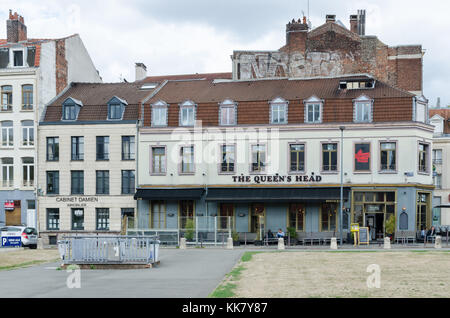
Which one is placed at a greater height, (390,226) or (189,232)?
(390,226)

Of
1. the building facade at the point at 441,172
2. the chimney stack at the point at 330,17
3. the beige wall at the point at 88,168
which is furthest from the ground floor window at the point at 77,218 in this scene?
the building facade at the point at 441,172

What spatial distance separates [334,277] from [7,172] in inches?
1483

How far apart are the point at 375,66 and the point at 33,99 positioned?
2774cm

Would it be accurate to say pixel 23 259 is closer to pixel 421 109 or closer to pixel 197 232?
pixel 197 232

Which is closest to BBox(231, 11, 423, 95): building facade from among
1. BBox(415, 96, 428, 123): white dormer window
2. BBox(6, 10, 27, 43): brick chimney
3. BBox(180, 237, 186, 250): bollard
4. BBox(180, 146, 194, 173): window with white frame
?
BBox(415, 96, 428, 123): white dormer window

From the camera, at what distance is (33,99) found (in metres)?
51.2

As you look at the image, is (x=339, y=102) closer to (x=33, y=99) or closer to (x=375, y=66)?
(x=375, y=66)

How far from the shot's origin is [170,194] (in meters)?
47.5

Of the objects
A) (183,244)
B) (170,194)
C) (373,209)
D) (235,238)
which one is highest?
(170,194)

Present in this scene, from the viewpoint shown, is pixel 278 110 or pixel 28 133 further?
pixel 28 133

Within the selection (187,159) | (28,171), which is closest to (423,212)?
(187,159)

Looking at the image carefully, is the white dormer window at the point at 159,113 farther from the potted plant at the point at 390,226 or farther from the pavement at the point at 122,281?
the pavement at the point at 122,281

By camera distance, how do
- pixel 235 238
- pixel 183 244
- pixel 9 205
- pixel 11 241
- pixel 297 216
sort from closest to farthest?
1. pixel 183 244
2. pixel 11 241
3. pixel 235 238
4. pixel 297 216
5. pixel 9 205

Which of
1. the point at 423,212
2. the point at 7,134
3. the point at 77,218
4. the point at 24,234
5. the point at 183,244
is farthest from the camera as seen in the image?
the point at 7,134
